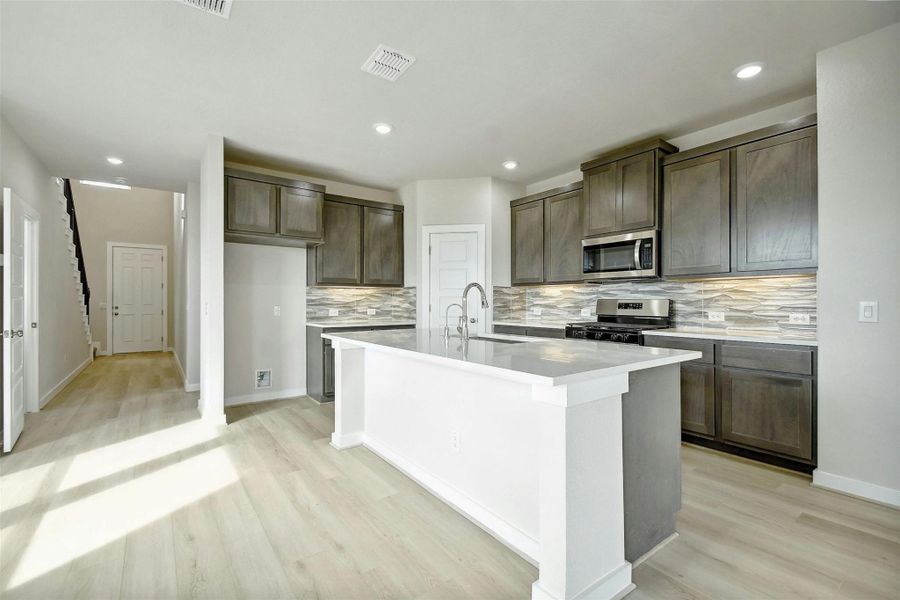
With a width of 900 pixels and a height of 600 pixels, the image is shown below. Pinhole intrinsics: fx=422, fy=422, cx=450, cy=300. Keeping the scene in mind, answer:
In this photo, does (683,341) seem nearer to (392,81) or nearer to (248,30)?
(392,81)

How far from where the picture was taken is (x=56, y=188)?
17.1 feet

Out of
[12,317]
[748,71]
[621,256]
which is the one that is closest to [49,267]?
[12,317]

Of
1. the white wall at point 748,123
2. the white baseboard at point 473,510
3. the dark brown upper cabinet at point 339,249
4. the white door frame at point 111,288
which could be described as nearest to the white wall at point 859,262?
the white wall at point 748,123

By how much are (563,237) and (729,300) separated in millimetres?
1672

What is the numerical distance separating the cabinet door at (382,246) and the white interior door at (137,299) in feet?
21.7

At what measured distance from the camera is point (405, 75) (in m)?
2.79

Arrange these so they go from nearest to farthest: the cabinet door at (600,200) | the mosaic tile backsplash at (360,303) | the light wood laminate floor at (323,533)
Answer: the light wood laminate floor at (323,533) < the cabinet door at (600,200) < the mosaic tile backsplash at (360,303)

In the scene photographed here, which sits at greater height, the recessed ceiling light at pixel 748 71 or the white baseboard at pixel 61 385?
the recessed ceiling light at pixel 748 71

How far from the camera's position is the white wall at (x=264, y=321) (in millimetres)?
4699

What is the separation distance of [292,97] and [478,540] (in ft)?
10.1

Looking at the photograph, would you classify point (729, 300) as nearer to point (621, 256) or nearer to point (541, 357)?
point (621, 256)

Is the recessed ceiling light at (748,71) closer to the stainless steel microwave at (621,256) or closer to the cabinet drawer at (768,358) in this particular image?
the stainless steel microwave at (621,256)

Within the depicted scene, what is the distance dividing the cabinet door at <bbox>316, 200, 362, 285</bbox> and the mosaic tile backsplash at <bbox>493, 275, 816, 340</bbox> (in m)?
2.49

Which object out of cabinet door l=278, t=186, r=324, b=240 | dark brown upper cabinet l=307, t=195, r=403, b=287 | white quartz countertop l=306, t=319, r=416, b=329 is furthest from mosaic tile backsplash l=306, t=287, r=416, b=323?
cabinet door l=278, t=186, r=324, b=240
